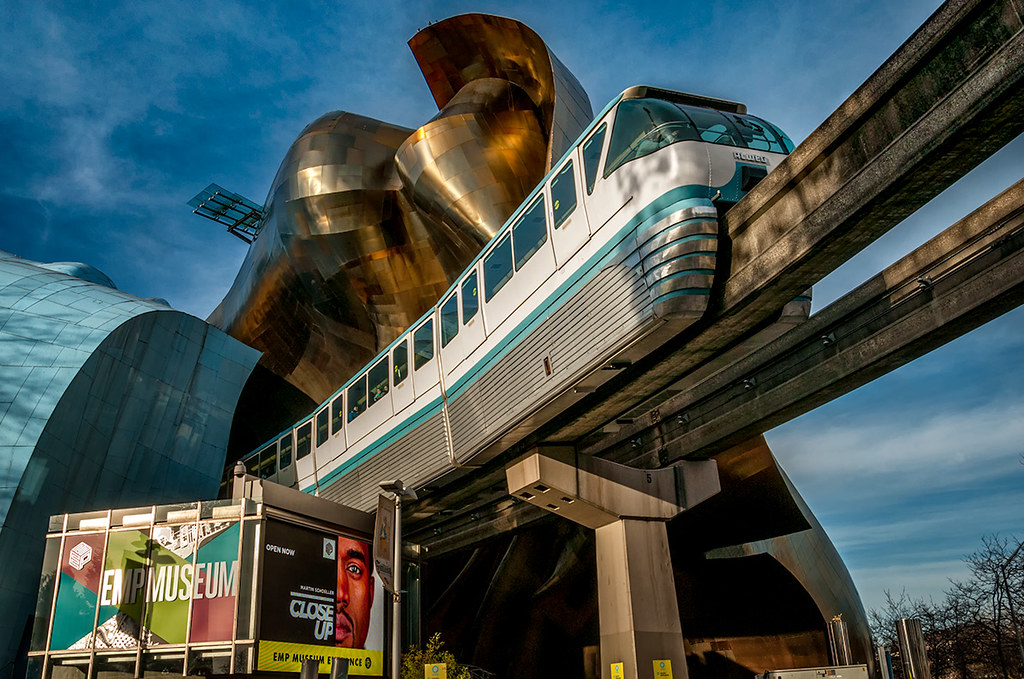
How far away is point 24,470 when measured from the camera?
68.2ft

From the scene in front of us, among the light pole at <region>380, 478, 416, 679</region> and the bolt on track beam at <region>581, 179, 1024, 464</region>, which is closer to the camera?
the bolt on track beam at <region>581, 179, 1024, 464</region>

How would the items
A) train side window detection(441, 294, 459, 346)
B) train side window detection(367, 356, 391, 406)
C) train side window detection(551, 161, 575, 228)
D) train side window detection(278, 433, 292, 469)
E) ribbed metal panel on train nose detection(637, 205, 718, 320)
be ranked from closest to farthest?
ribbed metal panel on train nose detection(637, 205, 718, 320) < train side window detection(551, 161, 575, 228) < train side window detection(441, 294, 459, 346) < train side window detection(367, 356, 391, 406) < train side window detection(278, 433, 292, 469)

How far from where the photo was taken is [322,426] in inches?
896

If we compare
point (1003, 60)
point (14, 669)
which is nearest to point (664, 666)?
point (1003, 60)

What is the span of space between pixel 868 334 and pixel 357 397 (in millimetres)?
12085

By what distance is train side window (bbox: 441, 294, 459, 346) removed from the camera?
1605cm

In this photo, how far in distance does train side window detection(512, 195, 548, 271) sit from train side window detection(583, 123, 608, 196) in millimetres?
1352

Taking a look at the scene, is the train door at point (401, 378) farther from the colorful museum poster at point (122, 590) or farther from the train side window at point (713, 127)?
the train side window at point (713, 127)

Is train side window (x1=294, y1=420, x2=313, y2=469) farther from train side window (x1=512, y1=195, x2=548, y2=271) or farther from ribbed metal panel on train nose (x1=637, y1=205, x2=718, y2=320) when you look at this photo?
ribbed metal panel on train nose (x1=637, y1=205, x2=718, y2=320)

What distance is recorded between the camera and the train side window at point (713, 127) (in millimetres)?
10883

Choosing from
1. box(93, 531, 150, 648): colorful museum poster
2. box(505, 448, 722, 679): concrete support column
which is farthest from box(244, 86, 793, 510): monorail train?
box(93, 531, 150, 648): colorful museum poster

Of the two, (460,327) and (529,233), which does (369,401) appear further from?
(529,233)

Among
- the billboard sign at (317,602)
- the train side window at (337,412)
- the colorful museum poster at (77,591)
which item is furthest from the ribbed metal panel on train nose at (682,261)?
the train side window at (337,412)

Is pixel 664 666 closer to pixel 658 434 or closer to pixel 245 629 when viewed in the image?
pixel 658 434
